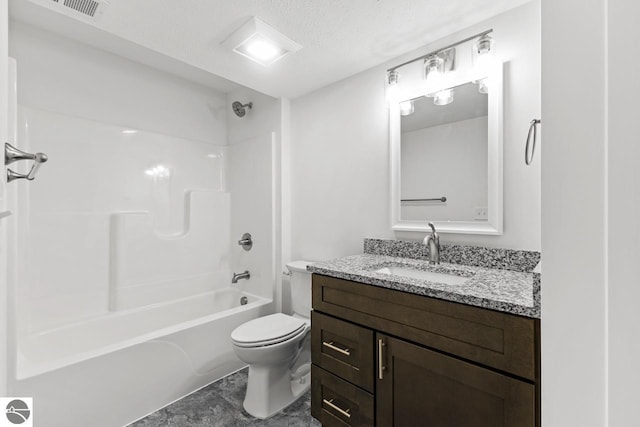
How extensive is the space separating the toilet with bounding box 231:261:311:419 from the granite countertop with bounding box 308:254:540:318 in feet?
1.72

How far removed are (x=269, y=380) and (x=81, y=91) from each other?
7.88 feet

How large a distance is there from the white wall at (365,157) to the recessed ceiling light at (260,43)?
550mm

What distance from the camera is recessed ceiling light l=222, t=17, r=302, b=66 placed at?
1530 millimetres

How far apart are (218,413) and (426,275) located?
146 centimetres

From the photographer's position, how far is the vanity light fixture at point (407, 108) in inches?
69.9

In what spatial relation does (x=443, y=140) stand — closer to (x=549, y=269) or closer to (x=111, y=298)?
(x=549, y=269)

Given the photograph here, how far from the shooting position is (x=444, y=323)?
1.08 meters

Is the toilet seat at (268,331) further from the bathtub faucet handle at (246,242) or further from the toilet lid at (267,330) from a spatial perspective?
the bathtub faucet handle at (246,242)

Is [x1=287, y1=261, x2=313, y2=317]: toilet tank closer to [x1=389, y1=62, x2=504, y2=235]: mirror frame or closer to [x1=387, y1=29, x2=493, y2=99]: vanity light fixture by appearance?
[x1=389, y1=62, x2=504, y2=235]: mirror frame

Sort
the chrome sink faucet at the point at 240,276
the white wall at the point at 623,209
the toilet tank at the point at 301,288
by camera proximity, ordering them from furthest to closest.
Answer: the chrome sink faucet at the point at 240,276 < the toilet tank at the point at 301,288 < the white wall at the point at 623,209

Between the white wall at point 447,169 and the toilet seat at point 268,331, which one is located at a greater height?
the white wall at point 447,169

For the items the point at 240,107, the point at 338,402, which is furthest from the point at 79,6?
the point at 338,402

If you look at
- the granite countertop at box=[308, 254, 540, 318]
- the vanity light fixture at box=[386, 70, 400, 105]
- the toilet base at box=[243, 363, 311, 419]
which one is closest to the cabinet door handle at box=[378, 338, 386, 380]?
the granite countertop at box=[308, 254, 540, 318]

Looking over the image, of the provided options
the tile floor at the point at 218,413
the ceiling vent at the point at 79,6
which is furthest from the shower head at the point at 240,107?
the tile floor at the point at 218,413
